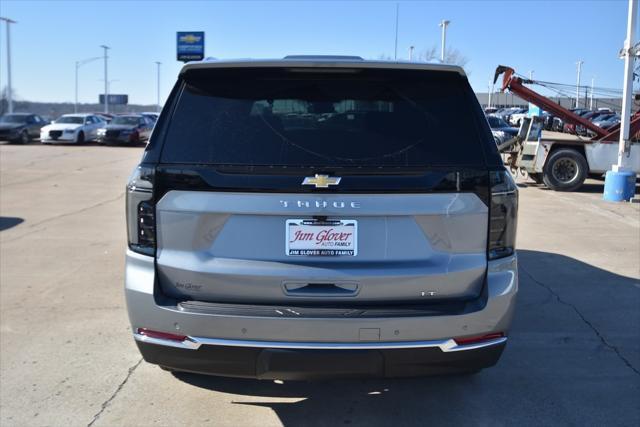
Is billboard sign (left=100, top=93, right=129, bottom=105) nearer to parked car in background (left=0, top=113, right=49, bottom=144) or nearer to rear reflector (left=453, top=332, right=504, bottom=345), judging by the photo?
parked car in background (left=0, top=113, right=49, bottom=144)

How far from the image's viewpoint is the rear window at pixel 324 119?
296 cm

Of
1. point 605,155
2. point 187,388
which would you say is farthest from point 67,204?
point 605,155

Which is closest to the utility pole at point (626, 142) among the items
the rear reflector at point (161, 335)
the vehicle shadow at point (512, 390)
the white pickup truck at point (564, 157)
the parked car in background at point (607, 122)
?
the white pickup truck at point (564, 157)

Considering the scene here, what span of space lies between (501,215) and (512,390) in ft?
4.89

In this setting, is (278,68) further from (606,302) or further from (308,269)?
(606,302)

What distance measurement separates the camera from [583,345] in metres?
4.70

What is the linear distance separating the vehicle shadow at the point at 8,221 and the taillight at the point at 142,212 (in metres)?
7.18

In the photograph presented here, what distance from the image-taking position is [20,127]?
3097cm

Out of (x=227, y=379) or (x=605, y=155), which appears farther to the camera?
(x=605, y=155)

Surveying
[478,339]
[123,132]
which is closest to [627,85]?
[478,339]

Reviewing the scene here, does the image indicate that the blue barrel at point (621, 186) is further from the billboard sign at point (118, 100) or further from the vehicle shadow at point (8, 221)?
the billboard sign at point (118, 100)

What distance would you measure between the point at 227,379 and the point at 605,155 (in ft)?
43.6

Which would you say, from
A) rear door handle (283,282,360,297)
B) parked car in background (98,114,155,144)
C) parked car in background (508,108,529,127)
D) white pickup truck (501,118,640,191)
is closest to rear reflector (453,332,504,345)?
rear door handle (283,282,360,297)

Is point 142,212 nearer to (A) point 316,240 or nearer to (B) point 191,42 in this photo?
(A) point 316,240
